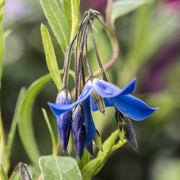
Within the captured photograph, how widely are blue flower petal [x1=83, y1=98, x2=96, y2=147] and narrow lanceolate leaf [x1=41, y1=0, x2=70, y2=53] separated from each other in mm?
197

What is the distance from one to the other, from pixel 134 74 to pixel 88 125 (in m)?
1.29

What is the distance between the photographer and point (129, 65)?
2.12m

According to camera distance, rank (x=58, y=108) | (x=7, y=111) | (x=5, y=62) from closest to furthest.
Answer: (x=58, y=108) < (x=7, y=111) < (x=5, y=62)

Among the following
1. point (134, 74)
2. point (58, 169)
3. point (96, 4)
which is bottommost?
point (134, 74)

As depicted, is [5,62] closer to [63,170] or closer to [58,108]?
[63,170]

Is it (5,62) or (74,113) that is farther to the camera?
(5,62)

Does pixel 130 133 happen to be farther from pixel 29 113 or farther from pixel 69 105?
pixel 29 113

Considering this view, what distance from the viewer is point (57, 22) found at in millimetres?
1058

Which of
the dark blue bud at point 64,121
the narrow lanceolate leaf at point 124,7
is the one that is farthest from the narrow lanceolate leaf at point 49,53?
the narrow lanceolate leaf at point 124,7

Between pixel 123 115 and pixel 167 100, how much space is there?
1.34m

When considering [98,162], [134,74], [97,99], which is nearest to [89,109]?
[97,99]

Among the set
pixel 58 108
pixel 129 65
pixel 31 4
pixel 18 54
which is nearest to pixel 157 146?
pixel 129 65

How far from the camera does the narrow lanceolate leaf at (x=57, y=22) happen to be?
1.04 metres

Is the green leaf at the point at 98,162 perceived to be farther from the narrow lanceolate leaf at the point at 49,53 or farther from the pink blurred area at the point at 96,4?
the pink blurred area at the point at 96,4
